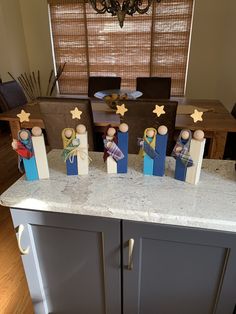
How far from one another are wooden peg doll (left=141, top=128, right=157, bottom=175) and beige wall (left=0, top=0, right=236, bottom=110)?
316 centimetres

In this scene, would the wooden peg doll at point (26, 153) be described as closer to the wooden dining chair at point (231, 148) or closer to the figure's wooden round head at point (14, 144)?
the figure's wooden round head at point (14, 144)

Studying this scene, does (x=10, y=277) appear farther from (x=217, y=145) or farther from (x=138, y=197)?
(x=217, y=145)

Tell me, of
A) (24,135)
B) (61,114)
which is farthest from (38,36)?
(24,135)

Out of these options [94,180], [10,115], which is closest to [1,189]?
[10,115]

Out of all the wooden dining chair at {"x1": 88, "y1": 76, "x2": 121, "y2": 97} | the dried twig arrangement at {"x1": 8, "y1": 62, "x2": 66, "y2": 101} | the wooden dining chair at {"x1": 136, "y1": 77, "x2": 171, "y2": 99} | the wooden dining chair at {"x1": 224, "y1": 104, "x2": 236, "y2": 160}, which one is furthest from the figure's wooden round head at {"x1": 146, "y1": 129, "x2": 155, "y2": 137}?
the dried twig arrangement at {"x1": 8, "y1": 62, "x2": 66, "y2": 101}

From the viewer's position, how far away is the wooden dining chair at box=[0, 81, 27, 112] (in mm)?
2461

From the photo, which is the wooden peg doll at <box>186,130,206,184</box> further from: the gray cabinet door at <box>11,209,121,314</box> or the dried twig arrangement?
the dried twig arrangement

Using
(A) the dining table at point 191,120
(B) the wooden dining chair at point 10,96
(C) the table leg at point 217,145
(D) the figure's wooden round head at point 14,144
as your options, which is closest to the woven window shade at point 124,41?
(A) the dining table at point 191,120

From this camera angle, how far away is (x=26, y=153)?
0.92 m

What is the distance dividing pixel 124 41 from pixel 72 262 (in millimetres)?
3628

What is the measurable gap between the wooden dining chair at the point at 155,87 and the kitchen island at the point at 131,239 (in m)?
1.92

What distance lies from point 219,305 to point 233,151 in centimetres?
174

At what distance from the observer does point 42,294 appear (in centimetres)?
105

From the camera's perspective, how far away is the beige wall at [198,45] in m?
3.42
